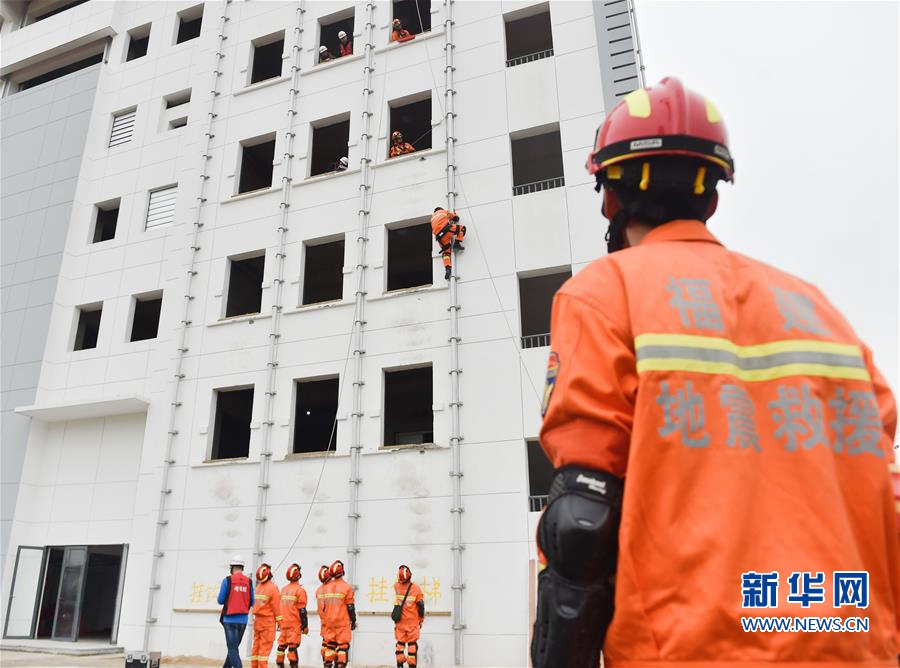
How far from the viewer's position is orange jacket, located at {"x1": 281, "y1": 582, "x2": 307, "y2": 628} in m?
11.6

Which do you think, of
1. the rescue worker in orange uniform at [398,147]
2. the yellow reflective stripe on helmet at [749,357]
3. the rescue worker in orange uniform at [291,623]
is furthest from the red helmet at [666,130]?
the rescue worker in orange uniform at [398,147]

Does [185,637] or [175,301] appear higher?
[175,301]

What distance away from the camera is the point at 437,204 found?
15.4 metres

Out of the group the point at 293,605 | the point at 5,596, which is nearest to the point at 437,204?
the point at 293,605

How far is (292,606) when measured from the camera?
11.6 meters

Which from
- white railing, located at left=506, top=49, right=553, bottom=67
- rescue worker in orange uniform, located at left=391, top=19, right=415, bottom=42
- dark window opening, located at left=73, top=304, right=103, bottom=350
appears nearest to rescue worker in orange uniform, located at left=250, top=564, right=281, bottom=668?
dark window opening, located at left=73, top=304, right=103, bottom=350

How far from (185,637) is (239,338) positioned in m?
7.21

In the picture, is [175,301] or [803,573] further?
[175,301]

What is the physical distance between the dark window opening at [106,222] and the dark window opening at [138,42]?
6.24 metres

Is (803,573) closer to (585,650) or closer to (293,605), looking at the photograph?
(585,650)

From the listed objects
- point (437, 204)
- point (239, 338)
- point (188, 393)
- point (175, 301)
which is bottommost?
point (188, 393)

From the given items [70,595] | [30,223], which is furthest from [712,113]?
[30,223]

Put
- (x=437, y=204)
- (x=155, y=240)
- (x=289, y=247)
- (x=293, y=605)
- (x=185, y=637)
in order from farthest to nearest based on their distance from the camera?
(x=155, y=240) → (x=289, y=247) → (x=437, y=204) → (x=185, y=637) → (x=293, y=605)

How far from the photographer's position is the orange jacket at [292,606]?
11.6 metres
